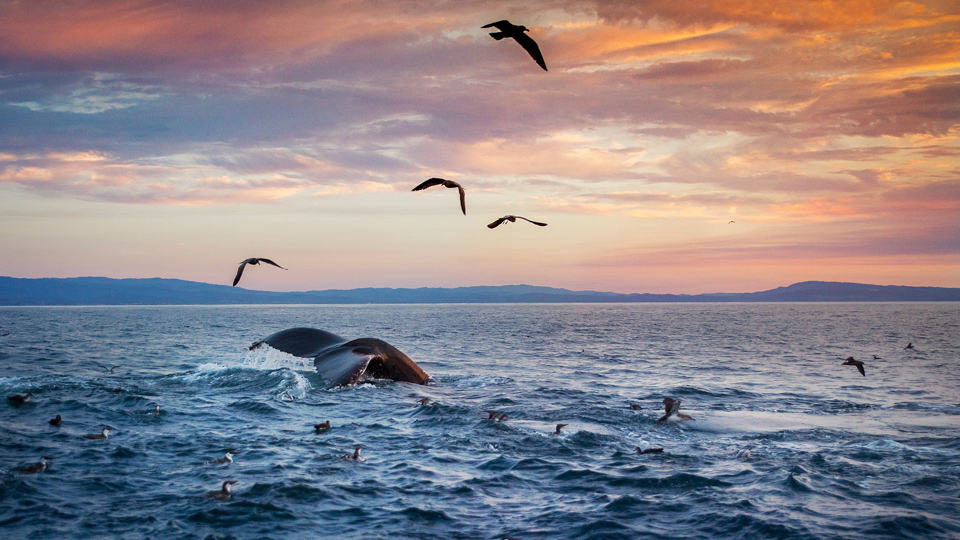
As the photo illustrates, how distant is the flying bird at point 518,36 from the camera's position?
731 centimetres

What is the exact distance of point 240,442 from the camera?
12203mm

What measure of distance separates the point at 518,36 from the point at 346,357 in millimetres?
13830

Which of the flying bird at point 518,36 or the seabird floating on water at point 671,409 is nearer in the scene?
the flying bird at point 518,36

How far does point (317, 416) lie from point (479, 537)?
325 inches

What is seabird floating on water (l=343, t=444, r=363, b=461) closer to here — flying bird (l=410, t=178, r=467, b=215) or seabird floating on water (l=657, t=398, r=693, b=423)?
flying bird (l=410, t=178, r=467, b=215)

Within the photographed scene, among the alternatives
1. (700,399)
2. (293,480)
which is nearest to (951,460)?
(700,399)

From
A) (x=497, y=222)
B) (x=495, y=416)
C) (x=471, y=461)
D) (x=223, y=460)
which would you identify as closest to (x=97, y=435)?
(x=223, y=460)

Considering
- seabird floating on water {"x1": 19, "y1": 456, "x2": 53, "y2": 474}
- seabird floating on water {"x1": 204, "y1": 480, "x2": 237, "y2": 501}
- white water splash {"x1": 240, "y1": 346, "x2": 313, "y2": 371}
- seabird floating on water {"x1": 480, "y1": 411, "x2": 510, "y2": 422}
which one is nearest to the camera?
seabird floating on water {"x1": 204, "y1": 480, "x2": 237, "y2": 501}

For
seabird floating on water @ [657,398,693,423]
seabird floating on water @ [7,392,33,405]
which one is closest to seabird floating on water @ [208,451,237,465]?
seabird floating on water @ [7,392,33,405]

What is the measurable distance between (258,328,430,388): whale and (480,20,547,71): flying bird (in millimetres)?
13008

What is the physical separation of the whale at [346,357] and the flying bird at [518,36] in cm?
1301

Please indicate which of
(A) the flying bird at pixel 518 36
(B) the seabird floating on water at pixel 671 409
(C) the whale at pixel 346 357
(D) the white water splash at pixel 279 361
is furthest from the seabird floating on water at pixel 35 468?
(B) the seabird floating on water at pixel 671 409

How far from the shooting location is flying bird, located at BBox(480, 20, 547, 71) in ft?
24.0

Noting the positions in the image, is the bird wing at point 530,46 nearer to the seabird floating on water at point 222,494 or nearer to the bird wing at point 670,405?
the seabird floating on water at point 222,494
